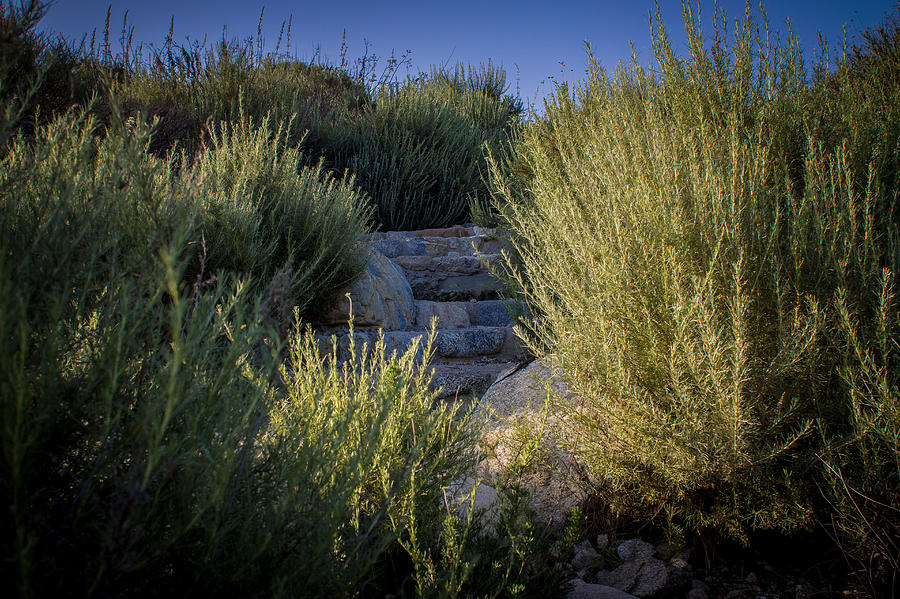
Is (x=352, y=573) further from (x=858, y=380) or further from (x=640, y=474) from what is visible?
(x=858, y=380)

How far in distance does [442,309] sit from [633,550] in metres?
2.97

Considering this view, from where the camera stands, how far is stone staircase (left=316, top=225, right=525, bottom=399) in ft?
11.8

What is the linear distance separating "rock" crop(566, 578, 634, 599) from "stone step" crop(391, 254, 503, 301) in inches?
148

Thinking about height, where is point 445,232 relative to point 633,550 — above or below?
above

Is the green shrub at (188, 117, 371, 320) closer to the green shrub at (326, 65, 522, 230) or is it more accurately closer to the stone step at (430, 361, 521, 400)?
the stone step at (430, 361, 521, 400)

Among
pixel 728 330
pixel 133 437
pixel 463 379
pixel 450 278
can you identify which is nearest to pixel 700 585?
pixel 728 330

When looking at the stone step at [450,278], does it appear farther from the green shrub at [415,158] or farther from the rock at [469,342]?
the green shrub at [415,158]

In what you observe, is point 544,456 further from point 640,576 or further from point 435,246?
point 435,246

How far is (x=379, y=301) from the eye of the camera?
4.09m

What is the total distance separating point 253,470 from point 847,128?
2857mm

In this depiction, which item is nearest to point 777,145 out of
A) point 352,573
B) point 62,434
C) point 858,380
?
point 858,380

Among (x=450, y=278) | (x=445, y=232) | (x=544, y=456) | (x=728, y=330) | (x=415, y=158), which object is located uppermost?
(x=415, y=158)

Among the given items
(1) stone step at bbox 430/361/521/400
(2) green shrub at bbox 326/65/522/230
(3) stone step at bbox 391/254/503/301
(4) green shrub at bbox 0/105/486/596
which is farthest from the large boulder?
(2) green shrub at bbox 326/65/522/230

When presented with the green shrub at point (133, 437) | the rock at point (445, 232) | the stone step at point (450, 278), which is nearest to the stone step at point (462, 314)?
the stone step at point (450, 278)
